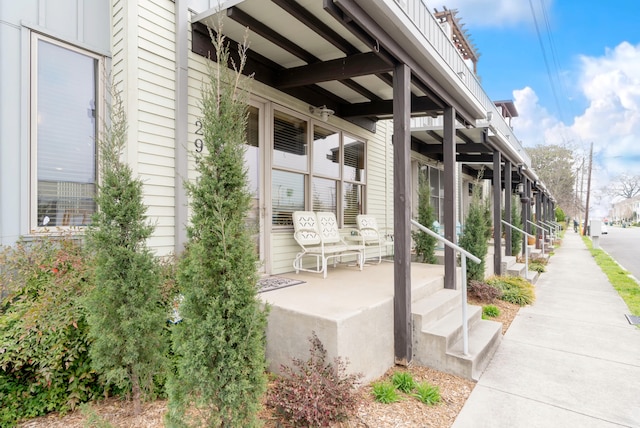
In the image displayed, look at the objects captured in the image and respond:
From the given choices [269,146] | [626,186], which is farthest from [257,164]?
[626,186]

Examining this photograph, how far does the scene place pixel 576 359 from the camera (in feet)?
11.6

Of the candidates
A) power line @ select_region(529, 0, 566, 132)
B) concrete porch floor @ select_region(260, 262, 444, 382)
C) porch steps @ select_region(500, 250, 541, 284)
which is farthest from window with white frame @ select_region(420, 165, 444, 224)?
concrete porch floor @ select_region(260, 262, 444, 382)

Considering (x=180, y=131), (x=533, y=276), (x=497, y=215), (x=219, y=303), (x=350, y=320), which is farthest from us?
(x=533, y=276)

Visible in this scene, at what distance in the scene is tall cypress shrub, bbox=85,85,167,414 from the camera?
230cm

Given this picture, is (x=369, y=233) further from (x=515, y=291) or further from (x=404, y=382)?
(x=404, y=382)

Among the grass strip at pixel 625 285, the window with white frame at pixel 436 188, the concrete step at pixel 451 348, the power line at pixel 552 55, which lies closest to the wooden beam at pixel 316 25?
the concrete step at pixel 451 348

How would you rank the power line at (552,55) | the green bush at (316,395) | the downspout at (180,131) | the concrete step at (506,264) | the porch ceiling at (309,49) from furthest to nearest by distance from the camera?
1. the power line at (552,55)
2. the concrete step at (506,264)
3. the downspout at (180,131)
4. the porch ceiling at (309,49)
5. the green bush at (316,395)

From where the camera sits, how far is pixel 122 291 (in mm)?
2314

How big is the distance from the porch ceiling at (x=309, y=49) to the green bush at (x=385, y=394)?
2822 millimetres

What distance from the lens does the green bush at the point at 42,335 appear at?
2.42 meters

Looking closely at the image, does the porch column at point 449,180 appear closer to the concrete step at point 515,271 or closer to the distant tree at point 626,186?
the concrete step at point 515,271

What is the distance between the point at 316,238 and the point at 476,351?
2407 millimetres

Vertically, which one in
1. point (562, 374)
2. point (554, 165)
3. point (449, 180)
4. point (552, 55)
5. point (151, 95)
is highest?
point (552, 55)

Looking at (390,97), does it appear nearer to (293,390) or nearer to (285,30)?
(285,30)
